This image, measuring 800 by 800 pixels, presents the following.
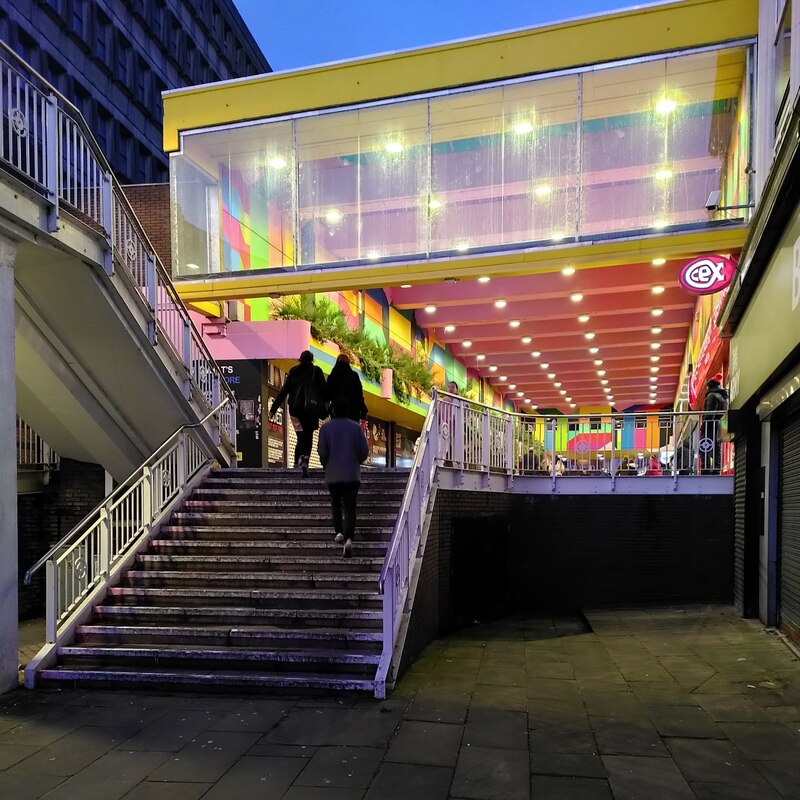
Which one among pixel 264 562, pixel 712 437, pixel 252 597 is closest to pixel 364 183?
pixel 712 437

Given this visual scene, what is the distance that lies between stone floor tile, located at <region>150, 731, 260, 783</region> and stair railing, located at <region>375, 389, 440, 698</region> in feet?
4.28

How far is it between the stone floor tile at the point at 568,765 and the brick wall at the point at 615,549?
612 cm

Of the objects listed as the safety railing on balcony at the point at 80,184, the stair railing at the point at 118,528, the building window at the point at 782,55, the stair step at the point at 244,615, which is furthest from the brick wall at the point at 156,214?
the building window at the point at 782,55

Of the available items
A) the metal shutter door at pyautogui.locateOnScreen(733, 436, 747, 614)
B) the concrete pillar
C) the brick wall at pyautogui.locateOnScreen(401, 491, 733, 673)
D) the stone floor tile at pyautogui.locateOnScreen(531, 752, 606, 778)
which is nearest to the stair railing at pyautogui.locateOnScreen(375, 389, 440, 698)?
the stone floor tile at pyautogui.locateOnScreen(531, 752, 606, 778)

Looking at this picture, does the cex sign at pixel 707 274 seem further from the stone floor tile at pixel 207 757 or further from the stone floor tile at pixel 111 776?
the stone floor tile at pixel 111 776

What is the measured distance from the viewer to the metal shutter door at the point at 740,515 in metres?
9.12

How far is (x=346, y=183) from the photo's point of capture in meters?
14.5

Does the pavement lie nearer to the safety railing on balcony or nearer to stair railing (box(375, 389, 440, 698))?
stair railing (box(375, 389, 440, 698))

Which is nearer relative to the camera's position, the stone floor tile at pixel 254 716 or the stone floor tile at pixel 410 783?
the stone floor tile at pixel 410 783

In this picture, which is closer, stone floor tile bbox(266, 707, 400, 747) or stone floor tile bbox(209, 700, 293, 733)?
stone floor tile bbox(266, 707, 400, 747)

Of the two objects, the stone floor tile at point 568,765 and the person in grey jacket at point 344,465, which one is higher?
the person in grey jacket at point 344,465

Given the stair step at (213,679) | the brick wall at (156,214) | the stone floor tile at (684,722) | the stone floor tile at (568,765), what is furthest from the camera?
the brick wall at (156,214)

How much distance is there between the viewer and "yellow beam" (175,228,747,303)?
462 inches

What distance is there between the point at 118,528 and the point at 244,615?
2204mm
